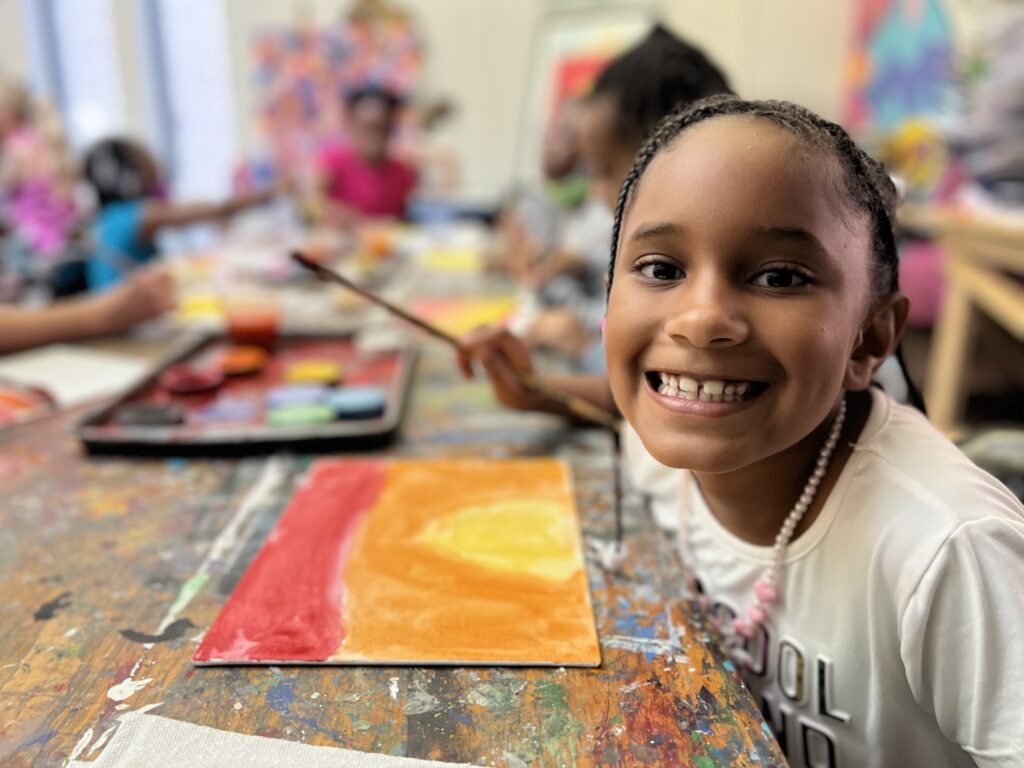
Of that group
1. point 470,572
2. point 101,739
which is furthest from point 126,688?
point 470,572

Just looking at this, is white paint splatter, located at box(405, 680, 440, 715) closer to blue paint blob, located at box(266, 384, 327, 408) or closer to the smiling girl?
the smiling girl

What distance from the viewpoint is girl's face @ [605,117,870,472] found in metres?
0.61

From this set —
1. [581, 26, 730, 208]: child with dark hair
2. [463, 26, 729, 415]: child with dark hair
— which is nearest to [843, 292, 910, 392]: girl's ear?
[463, 26, 729, 415]: child with dark hair

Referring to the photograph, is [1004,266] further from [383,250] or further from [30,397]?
[30,397]

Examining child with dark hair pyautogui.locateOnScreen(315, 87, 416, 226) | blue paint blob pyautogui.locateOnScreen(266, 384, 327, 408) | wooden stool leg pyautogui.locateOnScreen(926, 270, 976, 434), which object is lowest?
wooden stool leg pyautogui.locateOnScreen(926, 270, 976, 434)

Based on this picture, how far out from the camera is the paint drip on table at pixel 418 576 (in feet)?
2.14

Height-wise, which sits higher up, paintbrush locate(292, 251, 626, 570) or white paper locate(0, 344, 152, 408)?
paintbrush locate(292, 251, 626, 570)

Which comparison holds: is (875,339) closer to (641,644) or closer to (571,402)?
(641,644)

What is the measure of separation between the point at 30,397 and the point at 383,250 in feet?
5.02

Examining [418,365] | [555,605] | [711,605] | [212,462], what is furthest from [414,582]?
[418,365]

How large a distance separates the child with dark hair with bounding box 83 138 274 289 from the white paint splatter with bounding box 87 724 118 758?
7.23 ft

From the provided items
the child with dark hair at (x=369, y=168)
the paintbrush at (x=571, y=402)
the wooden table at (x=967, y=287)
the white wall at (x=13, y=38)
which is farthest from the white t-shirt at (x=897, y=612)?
the white wall at (x=13, y=38)

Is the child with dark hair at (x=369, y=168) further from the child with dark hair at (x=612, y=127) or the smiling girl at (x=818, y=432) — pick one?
the smiling girl at (x=818, y=432)

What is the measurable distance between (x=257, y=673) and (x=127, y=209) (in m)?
2.55
